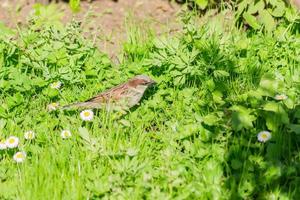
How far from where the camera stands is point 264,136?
4508 mm

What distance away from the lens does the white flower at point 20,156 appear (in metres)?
4.52

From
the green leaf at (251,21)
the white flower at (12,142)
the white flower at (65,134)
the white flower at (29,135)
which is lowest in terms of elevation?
the white flower at (12,142)

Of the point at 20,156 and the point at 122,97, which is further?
the point at 122,97

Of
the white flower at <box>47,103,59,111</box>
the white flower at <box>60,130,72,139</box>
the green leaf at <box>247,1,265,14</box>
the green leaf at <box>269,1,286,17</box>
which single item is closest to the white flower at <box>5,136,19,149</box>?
the white flower at <box>60,130,72,139</box>

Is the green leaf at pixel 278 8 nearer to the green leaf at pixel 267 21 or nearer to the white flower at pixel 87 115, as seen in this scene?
the green leaf at pixel 267 21

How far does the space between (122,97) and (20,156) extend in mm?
919

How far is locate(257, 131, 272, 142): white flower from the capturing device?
4.49m

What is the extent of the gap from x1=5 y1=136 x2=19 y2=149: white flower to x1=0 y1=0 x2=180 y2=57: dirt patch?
171cm

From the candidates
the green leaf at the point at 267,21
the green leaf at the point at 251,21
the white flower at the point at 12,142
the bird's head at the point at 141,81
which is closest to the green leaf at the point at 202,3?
the green leaf at the point at 251,21

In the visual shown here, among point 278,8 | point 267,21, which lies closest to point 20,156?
point 267,21

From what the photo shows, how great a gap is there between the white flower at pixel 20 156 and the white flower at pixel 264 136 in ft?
5.38

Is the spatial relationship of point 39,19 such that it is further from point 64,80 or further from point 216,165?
point 216,165

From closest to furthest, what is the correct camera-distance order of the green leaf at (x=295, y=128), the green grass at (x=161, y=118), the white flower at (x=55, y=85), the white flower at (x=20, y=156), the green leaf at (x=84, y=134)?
the green grass at (x=161, y=118) → the green leaf at (x=295, y=128) → the white flower at (x=20, y=156) → the green leaf at (x=84, y=134) → the white flower at (x=55, y=85)

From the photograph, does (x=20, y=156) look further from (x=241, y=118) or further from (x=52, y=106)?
(x=241, y=118)
